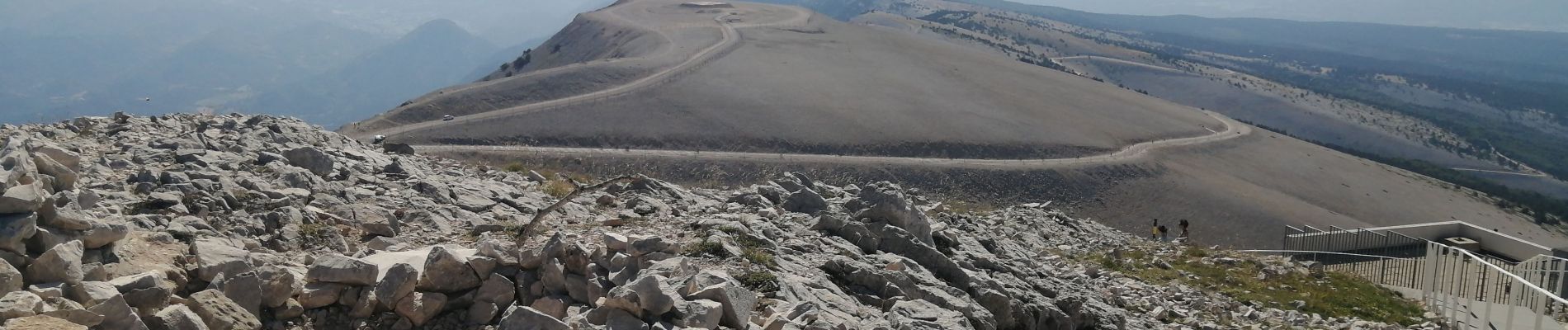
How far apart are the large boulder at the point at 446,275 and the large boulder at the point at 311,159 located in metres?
7.33

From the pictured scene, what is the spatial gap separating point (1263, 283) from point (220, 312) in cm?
1710

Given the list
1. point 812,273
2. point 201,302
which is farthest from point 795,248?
point 201,302

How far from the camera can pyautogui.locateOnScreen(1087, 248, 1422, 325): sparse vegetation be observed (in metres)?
15.5

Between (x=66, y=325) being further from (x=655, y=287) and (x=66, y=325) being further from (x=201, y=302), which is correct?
(x=655, y=287)

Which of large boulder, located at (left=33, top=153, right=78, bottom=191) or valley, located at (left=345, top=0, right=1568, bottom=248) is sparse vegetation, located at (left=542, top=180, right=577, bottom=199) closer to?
large boulder, located at (left=33, top=153, right=78, bottom=191)

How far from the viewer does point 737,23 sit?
99.8m

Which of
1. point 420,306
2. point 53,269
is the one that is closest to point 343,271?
point 420,306

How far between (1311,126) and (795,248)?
129796mm

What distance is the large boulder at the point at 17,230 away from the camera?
7.11 metres

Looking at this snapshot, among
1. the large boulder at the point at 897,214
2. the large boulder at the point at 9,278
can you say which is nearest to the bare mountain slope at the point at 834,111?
the large boulder at the point at 897,214

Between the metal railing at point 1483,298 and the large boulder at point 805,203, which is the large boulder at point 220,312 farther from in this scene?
the metal railing at point 1483,298

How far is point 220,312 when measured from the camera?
7320mm

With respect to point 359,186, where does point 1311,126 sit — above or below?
below

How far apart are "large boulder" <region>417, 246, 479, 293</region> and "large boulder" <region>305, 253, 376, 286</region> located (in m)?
0.43
